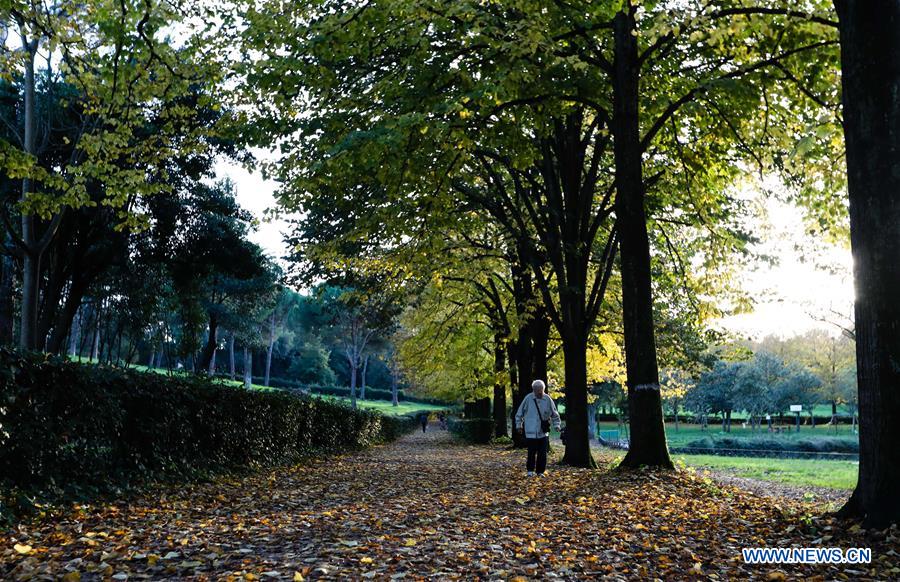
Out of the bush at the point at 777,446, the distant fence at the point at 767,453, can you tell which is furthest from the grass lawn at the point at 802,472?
the bush at the point at 777,446

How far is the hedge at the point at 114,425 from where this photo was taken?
6168mm

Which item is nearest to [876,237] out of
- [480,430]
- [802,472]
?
[802,472]

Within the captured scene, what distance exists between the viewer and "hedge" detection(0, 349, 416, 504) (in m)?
6.17

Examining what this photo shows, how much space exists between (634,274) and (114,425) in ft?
26.9

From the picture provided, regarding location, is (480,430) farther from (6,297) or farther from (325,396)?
(6,297)

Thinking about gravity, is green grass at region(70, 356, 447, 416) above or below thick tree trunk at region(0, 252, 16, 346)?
below

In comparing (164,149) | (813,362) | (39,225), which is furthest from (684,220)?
(813,362)

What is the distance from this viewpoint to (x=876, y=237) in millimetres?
5727

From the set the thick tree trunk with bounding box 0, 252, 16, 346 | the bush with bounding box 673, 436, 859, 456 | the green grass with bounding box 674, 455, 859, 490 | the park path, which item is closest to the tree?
the thick tree trunk with bounding box 0, 252, 16, 346

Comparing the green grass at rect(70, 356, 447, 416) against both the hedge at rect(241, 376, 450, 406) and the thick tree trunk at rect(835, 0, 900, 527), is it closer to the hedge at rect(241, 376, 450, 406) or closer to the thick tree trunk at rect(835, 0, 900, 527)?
the hedge at rect(241, 376, 450, 406)

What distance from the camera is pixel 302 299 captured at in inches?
3787

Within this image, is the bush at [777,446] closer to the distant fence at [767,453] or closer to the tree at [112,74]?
the distant fence at [767,453]

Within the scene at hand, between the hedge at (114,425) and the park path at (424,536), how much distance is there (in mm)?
542

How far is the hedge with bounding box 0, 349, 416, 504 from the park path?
1.78ft
